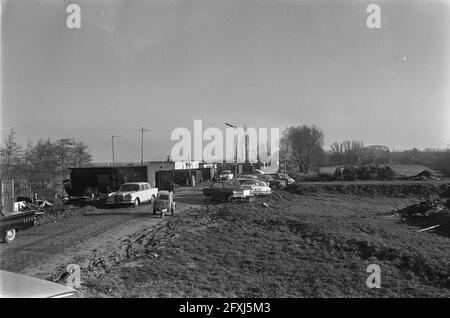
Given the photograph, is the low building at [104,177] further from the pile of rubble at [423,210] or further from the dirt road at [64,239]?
the pile of rubble at [423,210]

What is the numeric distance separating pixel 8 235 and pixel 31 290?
8.58 m

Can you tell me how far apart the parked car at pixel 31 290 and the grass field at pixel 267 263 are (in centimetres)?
237

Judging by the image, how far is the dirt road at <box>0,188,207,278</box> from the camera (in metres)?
7.54

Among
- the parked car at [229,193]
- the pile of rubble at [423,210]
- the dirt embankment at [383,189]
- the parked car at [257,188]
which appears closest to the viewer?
the pile of rubble at [423,210]

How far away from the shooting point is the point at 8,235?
10.1m

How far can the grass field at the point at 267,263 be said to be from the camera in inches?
231

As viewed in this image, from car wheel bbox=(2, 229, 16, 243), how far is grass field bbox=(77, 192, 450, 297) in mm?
3246

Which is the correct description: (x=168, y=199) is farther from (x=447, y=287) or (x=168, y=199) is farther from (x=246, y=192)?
(x=447, y=287)

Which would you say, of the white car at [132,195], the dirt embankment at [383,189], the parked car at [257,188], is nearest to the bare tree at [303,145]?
the dirt embankment at [383,189]

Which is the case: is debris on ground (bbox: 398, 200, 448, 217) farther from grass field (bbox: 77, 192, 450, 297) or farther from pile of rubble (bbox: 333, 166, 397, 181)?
pile of rubble (bbox: 333, 166, 397, 181)

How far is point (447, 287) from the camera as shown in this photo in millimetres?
6543

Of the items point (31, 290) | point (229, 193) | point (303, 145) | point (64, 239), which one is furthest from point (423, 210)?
point (303, 145)

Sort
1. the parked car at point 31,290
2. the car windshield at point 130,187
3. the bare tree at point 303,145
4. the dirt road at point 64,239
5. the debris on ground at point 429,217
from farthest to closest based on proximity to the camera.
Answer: the bare tree at point 303,145 → the car windshield at point 130,187 → the debris on ground at point 429,217 → the dirt road at point 64,239 → the parked car at point 31,290
